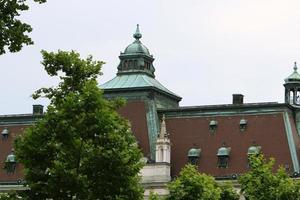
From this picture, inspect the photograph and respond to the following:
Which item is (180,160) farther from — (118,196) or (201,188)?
(118,196)

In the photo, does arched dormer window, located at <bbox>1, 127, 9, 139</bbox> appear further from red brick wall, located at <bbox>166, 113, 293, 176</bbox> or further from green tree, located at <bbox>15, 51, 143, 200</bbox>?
green tree, located at <bbox>15, 51, 143, 200</bbox>

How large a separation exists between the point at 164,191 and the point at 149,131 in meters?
7.60

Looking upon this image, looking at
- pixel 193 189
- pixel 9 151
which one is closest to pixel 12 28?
pixel 193 189

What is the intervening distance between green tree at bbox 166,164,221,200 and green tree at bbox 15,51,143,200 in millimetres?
25693

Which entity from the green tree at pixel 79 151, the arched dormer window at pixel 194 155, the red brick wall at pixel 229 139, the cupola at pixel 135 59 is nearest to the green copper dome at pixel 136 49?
the cupola at pixel 135 59

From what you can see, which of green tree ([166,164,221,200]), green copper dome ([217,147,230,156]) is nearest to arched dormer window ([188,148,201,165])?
green copper dome ([217,147,230,156])

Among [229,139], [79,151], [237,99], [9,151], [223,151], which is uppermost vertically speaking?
[237,99]

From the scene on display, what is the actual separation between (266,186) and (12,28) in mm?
46555

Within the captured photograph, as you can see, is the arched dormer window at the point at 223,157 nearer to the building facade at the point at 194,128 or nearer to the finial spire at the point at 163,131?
the building facade at the point at 194,128

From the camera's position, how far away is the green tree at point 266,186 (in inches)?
3676

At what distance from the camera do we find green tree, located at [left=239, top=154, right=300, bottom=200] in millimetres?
93375

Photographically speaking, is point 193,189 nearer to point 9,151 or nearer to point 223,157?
point 223,157

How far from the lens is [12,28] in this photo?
5150cm

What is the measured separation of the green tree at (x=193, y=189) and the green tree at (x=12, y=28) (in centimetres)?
4509
